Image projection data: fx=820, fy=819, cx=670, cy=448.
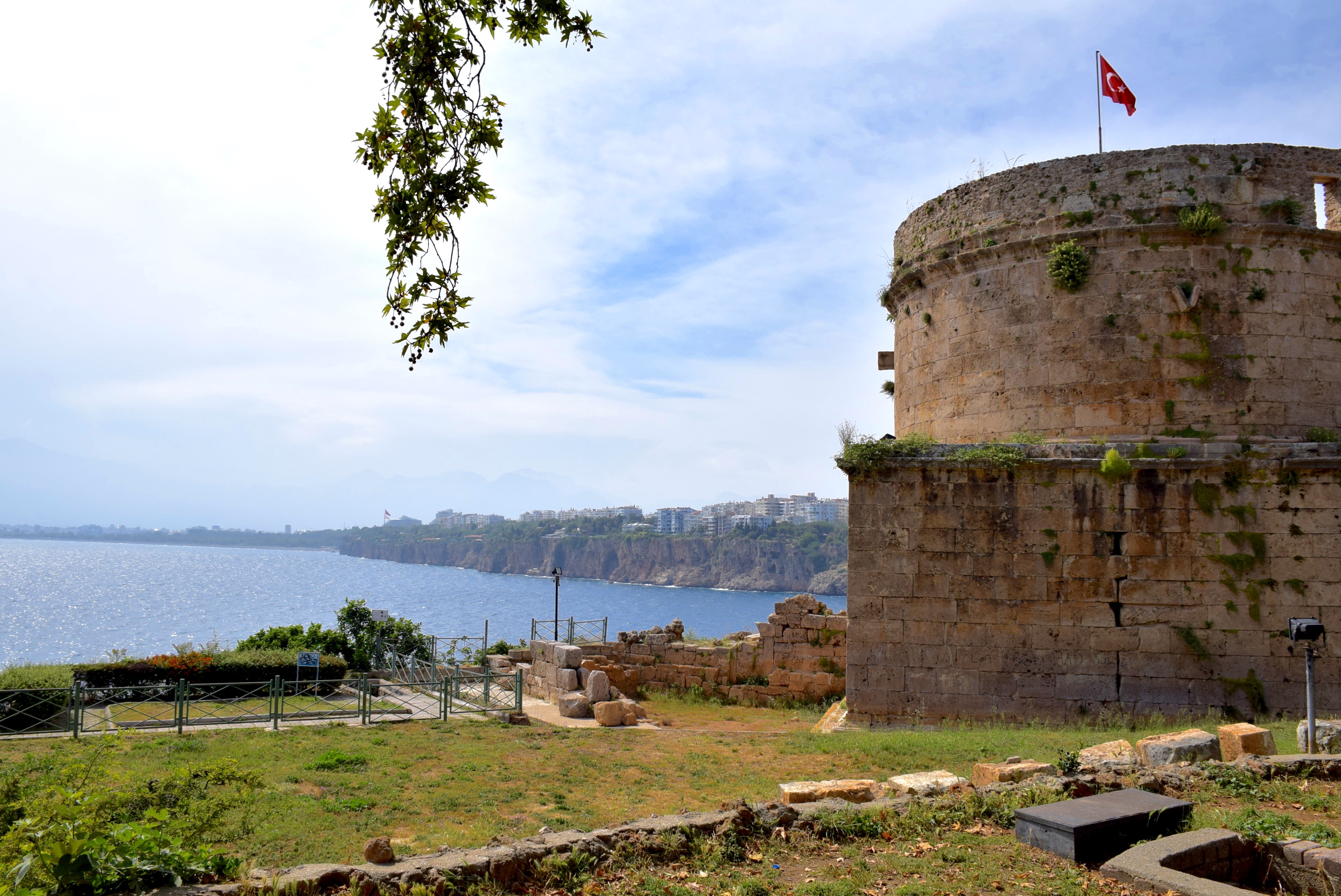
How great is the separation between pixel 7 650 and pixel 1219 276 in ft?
250

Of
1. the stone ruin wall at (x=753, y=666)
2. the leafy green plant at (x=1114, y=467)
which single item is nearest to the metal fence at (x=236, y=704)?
the stone ruin wall at (x=753, y=666)

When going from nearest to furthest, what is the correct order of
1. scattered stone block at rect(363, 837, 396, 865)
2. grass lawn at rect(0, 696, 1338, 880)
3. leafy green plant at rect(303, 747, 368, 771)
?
1. scattered stone block at rect(363, 837, 396, 865)
2. grass lawn at rect(0, 696, 1338, 880)
3. leafy green plant at rect(303, 747, 368, 771)

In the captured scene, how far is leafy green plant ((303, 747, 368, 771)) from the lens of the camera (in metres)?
10.7

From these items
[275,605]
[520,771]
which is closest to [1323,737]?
[520,771]

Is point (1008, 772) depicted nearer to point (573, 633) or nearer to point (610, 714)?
point (610, 714)

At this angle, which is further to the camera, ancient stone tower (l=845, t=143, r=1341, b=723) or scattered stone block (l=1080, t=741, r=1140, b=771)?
ancient stone tower (l=845, t=143, r=1341, b=723)

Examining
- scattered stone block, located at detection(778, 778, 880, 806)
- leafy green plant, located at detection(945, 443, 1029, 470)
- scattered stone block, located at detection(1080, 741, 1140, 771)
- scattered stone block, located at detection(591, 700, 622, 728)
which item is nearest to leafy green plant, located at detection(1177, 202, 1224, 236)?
leafy green plant, located at detection(945, 443, 1029, 470)

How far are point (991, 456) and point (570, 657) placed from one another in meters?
10.4

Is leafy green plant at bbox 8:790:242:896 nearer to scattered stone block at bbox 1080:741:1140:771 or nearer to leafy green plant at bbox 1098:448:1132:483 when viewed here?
scattered stone block at bbox 1080:741:1140:771

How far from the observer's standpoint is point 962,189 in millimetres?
14039

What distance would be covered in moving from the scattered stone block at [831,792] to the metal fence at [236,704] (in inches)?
345

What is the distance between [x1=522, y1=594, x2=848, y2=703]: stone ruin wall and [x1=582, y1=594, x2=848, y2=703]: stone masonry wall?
1cm

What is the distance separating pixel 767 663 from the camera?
19.3m

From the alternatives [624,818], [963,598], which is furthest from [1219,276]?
[624,818]
